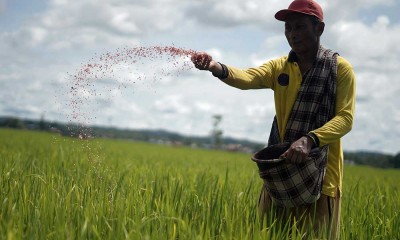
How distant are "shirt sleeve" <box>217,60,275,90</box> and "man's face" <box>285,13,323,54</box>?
0.33m

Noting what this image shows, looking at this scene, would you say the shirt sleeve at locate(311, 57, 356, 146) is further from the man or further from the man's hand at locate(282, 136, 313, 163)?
the man's hand at locate(282, 136, 313, 163)

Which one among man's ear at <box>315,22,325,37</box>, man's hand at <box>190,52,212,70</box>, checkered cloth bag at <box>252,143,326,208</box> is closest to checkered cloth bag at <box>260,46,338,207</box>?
checkered cloth bag at <box>252,143,326,208</box>

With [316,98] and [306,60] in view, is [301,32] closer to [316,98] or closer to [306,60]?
[306,60]

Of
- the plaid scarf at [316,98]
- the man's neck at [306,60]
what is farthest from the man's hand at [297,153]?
the man's neck at [306,60]

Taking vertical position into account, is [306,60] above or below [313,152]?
above

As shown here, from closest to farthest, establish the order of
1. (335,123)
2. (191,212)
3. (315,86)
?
(335,123) < (315,86) < (191,212)

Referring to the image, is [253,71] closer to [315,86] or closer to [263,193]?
[315,86]

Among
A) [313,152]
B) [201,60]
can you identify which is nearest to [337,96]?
[313,152]

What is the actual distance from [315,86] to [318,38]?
0.31 metres

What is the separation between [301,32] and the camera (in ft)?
8.33

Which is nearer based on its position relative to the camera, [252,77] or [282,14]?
[282,14]

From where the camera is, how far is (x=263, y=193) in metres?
2.91

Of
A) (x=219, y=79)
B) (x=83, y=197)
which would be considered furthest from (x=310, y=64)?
(x=83, y=197)

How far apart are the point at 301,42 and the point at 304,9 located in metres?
0.20
